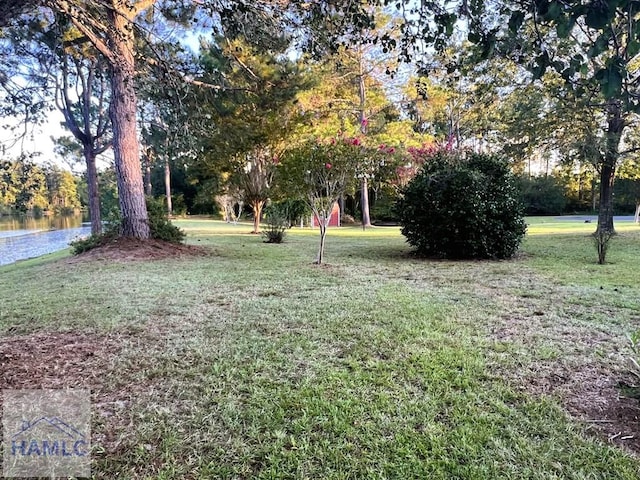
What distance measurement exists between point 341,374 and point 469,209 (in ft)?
18.9

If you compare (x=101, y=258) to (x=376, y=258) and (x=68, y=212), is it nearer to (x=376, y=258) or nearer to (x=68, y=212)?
(x=376, y=258)

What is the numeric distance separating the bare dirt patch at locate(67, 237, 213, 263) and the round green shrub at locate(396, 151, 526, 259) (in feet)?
16.0

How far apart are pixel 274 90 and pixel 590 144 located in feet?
25.9

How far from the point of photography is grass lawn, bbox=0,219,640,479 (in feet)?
5.57

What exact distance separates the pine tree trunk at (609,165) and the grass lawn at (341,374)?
6554 millimetres

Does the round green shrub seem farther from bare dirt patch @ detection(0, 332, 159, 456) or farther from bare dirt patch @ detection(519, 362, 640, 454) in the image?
bare dirt patch @ detection(0, 332, 159, 456)

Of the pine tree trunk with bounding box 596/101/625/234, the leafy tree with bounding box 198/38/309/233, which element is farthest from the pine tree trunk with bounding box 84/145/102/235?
the pine tree trunk with bounding box 596/101/625/234

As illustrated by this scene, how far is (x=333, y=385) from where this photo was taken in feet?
7.69

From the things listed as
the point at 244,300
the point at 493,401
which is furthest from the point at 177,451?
the point at 244,300

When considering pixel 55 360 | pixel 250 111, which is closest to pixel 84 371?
pixel 55 360

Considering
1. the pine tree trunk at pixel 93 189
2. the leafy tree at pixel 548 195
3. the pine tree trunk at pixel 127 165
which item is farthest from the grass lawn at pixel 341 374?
the leafy tree at pixel 548 195

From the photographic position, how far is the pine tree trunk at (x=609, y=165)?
9945 mm

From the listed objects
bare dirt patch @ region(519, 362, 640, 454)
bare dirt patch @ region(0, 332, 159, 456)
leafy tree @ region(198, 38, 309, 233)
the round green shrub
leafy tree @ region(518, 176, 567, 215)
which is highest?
leafy tree @ region(198, 38, 309, 233)

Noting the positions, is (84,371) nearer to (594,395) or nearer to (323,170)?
(594,395)
